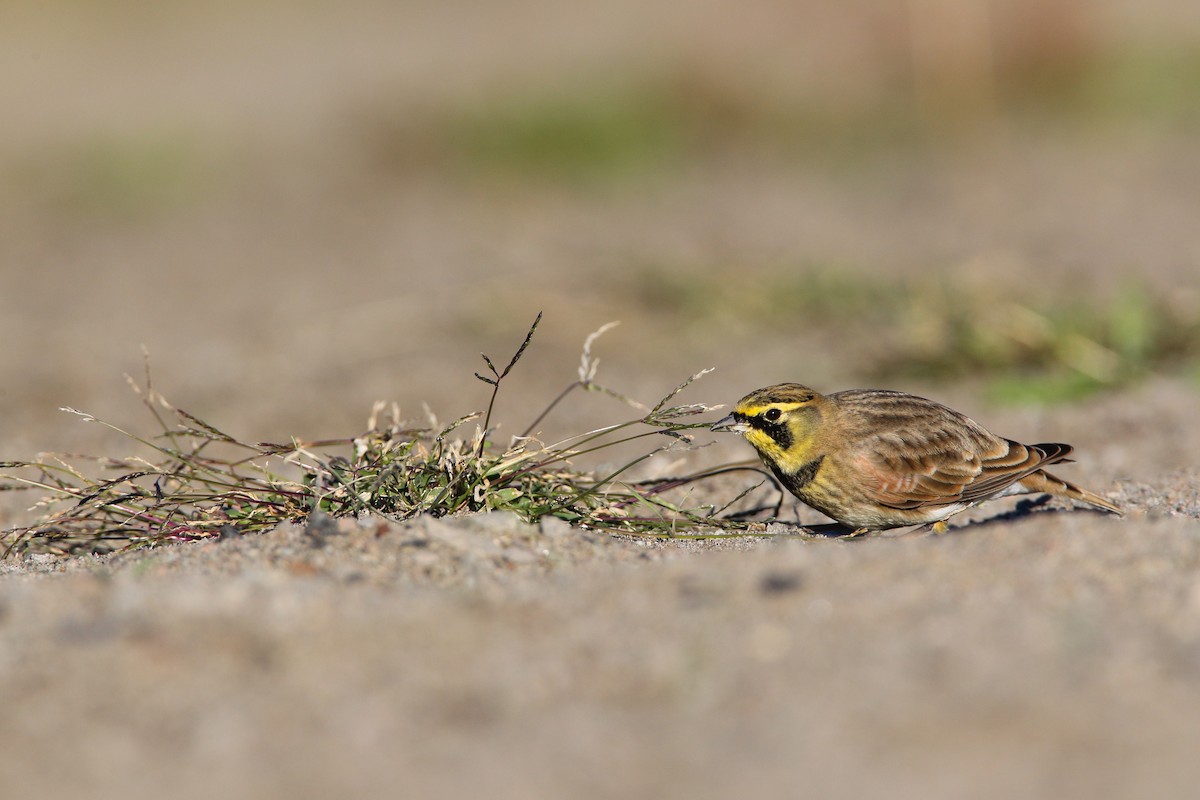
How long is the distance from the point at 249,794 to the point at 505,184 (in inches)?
419

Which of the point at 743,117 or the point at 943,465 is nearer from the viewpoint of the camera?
the point at 943,465

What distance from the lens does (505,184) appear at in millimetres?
12703

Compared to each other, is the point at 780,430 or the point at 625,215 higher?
the point at 625,215

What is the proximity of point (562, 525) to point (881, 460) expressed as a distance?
114cm

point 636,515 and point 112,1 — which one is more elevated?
point 112,1

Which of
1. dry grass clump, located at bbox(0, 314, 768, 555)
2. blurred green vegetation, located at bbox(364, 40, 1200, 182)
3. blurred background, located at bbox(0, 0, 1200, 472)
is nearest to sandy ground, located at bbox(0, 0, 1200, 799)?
blurred background, located at bbox(0, 0, 1200, 472)

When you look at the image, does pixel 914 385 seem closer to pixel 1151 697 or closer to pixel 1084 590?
pixel 1084 590

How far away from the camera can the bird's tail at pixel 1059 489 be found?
454cm

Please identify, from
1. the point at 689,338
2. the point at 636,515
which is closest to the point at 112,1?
the point at 689,338

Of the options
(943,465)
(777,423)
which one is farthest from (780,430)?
(943,465)

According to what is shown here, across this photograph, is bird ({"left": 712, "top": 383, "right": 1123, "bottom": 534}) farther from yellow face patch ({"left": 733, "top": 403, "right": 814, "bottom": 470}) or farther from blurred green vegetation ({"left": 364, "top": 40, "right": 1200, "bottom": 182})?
blurred green vegetation ({"left": 364, "top": 40, "right": 1200, "bottom": 182})

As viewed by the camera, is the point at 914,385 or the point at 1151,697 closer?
the point at 1151,697

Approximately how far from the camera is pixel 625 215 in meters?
11.7

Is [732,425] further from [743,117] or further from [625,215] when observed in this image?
[743,117]
